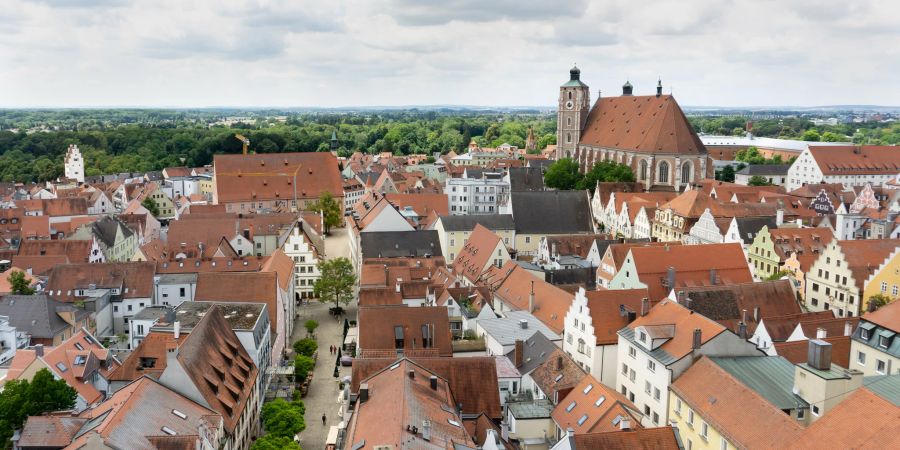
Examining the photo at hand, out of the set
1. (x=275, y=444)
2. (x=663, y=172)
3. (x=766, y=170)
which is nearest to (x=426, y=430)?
(x=275, y=444)

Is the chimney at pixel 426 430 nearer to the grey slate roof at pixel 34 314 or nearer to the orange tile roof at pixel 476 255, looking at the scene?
the grey slate roof at pixel 34 314

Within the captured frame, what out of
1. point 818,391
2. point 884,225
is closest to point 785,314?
point 818,391

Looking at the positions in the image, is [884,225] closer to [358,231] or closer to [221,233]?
[358,231]

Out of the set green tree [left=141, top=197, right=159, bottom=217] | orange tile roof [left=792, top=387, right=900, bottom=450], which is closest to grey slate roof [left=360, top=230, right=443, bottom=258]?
orange tile roof [left=792, top=387, right=900, bottom=450]

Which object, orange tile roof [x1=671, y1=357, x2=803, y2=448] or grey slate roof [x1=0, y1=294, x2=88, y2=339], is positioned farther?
grey slate roof [x1=0, y1=294, x2=88, y2=339]

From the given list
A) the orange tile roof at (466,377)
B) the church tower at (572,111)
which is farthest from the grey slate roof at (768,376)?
the church tower at (572,111)

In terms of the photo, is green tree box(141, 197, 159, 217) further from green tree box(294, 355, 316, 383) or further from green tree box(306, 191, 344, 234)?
green tree box(294, 355, 316, 383)
